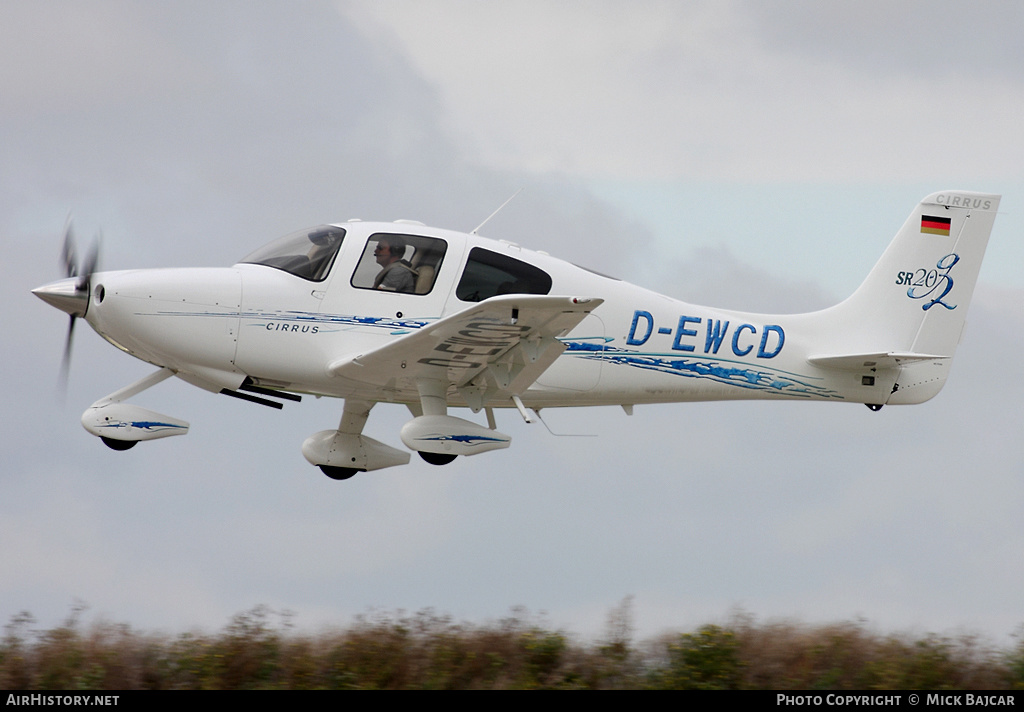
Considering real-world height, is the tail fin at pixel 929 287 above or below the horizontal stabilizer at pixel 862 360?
above

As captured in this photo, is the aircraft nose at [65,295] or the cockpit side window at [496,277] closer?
the aircraft nose at [65,295]

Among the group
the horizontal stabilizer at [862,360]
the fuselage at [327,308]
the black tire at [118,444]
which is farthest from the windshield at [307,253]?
the horizontal stabilizer at [862,360]

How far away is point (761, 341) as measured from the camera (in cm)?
1080

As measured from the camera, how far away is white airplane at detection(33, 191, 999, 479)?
910cm

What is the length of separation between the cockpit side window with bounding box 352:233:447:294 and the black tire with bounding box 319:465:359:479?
2.27 metres

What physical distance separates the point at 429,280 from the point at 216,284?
1.85m

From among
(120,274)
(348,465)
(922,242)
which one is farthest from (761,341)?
(120,274)

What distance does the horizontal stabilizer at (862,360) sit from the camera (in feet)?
34.8

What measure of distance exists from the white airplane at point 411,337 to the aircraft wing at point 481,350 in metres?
0.02

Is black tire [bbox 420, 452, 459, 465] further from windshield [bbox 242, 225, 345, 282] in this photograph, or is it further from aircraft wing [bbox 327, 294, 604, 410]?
windshield [bbox 242, 225, 345, 282]

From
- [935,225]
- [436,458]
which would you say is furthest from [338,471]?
[935,225]

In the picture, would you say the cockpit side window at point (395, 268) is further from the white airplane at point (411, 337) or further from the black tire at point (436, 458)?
the black tire at point (436, 458)

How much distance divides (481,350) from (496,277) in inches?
35.2

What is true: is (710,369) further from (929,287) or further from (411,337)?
(411,337)
